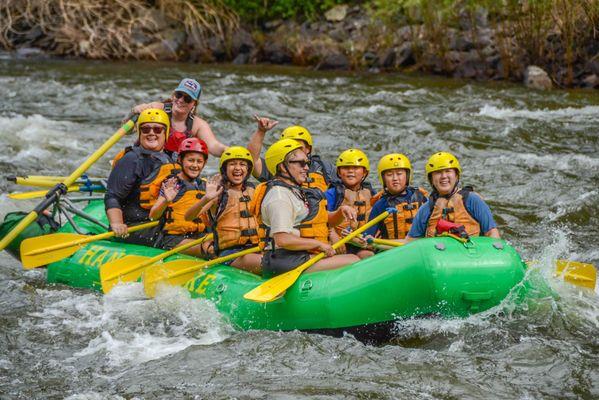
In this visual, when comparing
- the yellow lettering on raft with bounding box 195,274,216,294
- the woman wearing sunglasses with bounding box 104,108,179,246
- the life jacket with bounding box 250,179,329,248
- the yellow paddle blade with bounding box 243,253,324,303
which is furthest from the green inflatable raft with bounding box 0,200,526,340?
the woman wearing sunglasses with bounding box 104,108,179,246

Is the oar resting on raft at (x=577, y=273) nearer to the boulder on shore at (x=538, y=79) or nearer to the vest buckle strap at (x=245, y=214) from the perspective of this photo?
the vest buckle strap at (x=245, y=214)

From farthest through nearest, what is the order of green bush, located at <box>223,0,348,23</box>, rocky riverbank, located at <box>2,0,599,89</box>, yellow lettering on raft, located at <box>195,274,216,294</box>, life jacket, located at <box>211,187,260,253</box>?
green bush, located at <box>223,0,348,23</box>, rocky riverbank, located at <box>2,0,599,89</box>, life jacket, located at <box>211,187,260,253</box>, yellow lettering on raft, located at <box>195,274,216,294</box>

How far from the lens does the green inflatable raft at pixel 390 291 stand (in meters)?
5.64

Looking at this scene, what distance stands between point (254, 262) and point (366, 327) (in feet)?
3.97

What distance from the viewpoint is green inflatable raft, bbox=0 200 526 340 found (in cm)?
564

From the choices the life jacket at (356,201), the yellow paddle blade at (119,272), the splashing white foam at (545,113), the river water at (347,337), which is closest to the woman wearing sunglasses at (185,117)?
the life jacket at (356,201)

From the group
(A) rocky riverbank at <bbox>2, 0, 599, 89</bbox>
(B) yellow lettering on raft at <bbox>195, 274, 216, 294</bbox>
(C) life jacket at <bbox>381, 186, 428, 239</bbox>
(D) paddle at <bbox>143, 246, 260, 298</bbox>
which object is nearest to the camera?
(B) yellow lettering on raft at <bbox>195, 274, 216, 294</bbox>

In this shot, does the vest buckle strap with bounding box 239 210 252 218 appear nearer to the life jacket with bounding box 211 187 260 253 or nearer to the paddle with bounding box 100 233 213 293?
the life jacket with bounding box 211 187 260 253

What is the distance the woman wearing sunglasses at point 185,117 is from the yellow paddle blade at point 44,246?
121 cm

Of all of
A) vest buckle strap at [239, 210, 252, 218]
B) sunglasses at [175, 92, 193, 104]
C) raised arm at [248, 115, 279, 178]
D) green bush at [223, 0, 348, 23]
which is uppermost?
green bush at [223, 0, 348, 23]

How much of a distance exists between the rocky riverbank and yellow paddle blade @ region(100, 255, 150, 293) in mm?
9841

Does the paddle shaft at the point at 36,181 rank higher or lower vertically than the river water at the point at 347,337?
higher

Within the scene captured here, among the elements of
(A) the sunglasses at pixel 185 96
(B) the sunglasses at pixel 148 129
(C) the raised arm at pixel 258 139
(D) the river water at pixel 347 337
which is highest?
(A) the sunglasses at pixel 185 96

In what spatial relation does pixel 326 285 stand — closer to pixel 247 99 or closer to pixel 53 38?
pixel 247 99
